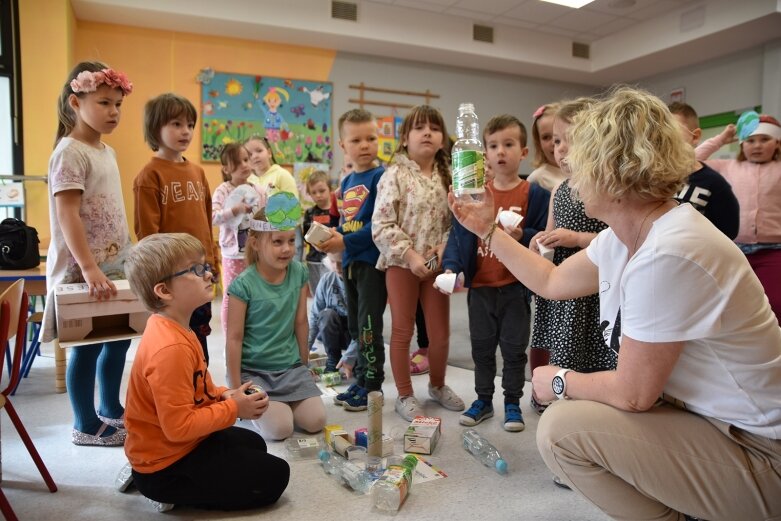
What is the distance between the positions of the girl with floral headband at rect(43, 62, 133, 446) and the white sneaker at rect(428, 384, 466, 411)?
135 centimetres

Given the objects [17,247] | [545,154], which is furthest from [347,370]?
[17,247]

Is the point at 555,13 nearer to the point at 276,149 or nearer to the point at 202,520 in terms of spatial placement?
the point at 276,149

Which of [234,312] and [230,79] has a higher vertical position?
[230,79]

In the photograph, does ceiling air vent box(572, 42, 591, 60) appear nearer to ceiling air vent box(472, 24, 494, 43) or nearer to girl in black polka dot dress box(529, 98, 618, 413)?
ceiling air vent box(472, 24, 494, 43)

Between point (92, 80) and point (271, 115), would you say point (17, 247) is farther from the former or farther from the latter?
point (271, 115)

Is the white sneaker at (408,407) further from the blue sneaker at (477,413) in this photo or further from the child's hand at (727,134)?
the child's hand at (727,134)

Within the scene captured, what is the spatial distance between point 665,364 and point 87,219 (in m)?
1.97

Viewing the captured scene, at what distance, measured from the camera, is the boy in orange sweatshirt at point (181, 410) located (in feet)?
4.99

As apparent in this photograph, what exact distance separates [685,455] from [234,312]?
A: 1.73m

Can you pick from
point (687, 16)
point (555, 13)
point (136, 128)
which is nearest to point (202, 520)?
point (136, 128)

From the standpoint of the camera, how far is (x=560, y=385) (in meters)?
1.32

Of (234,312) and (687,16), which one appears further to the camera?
(687,16)

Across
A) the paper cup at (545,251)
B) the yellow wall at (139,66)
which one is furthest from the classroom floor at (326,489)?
the yellow wall at (139,66)

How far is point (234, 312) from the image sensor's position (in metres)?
2.30
